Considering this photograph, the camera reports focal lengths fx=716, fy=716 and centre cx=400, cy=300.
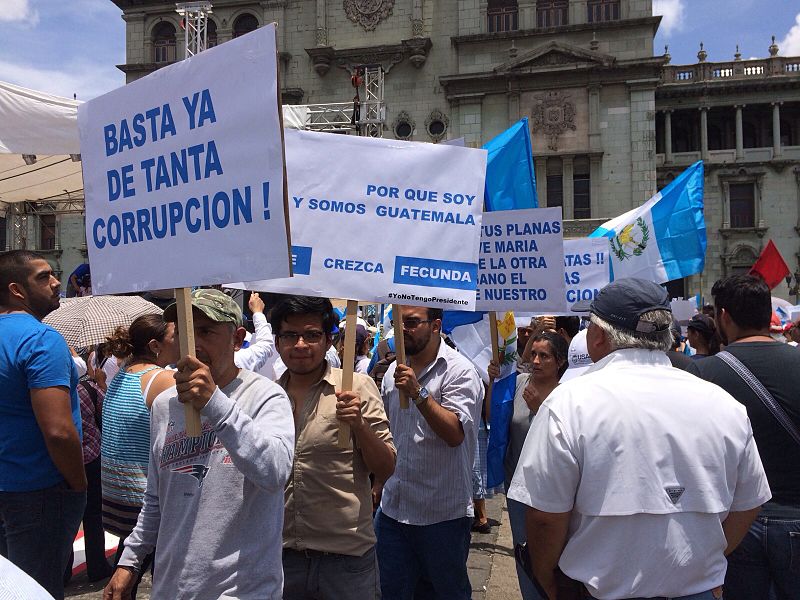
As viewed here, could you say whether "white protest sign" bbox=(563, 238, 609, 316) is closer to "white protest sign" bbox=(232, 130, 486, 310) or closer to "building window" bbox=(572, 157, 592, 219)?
"white protest sign" bbox=(232, 130, 486, 310)

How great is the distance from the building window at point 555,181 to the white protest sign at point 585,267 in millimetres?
25494

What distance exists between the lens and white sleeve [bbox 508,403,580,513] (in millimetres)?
2045

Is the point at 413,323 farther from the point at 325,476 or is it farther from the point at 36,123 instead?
the point at 36,123

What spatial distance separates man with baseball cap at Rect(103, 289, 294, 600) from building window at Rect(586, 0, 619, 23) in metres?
31.6

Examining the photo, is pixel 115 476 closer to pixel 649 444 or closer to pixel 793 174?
pixel 649 444

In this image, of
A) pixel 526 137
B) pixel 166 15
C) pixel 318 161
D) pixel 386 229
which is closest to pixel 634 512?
pixel 386 229

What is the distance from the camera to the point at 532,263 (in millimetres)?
4465

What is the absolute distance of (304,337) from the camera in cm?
279

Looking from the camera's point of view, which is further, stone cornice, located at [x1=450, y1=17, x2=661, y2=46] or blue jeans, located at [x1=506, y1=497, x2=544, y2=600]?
stone cornice, located at [x1=450, y1=17, x2=661, y2=46]

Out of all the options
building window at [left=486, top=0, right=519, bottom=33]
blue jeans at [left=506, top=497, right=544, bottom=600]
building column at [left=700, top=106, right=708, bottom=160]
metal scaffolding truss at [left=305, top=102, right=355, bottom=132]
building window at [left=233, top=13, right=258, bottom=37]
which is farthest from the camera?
building column at [left=700, top=106, right=708, bottom=160]

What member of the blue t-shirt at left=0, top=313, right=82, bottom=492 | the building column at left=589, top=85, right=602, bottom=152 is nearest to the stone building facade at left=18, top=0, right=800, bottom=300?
the building column at left=589, top=85, right=602, bottom=152

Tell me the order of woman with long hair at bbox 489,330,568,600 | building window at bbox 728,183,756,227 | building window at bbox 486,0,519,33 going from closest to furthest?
woman with long hair at bbox 489,330,568,600 < building window at bbox 486,0,519,33 < building window at bbox 728,183,756,227

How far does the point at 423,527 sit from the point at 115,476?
1.59 m

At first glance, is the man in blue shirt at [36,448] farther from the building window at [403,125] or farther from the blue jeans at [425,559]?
the building window at [403,125]
